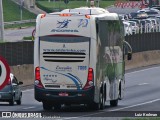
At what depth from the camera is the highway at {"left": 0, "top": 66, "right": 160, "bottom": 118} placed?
96.5 ft

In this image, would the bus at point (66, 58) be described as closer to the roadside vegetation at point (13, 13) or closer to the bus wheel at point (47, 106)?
the bus wheel at point (47, 106)

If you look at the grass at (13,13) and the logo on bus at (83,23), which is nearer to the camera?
the logo on bus at (83,23)

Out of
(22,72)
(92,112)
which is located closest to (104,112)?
(92,112)

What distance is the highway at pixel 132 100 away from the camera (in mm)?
29427

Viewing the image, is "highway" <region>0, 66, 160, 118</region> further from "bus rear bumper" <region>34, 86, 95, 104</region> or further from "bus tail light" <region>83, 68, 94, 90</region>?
"bus tail light" <region>83, 68, 94, 90</region>

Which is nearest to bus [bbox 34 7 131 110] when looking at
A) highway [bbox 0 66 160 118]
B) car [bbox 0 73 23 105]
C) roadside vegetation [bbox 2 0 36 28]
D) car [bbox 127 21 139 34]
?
highway [bbox 0 66 160 118]

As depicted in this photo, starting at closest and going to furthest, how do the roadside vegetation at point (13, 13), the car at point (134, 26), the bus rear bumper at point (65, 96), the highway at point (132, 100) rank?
the bus rear bumper at point (65, 96)
the highway at point (132, 100)
the car at point (134, 26)
the roadside vegetation at point (13, 13)

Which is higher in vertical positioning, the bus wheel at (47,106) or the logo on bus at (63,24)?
the logo on bus at (63,24)

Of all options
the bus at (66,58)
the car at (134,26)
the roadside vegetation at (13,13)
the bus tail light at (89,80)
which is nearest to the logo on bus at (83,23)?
the bus at (66,58)

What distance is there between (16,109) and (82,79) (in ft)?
10.2

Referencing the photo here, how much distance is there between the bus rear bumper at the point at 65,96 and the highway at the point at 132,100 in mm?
417

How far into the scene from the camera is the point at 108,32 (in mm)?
30828

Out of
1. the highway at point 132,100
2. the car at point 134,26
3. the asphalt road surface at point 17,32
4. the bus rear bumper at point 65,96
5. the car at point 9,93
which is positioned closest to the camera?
the bus rear bumper at point 65,96

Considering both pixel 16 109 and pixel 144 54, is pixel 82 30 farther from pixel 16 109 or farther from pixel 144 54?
pixel 144 54
